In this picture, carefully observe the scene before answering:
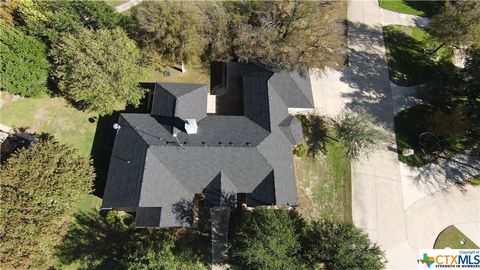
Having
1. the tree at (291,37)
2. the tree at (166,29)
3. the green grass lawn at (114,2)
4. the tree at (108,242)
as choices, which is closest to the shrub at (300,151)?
the tree at (291,37)

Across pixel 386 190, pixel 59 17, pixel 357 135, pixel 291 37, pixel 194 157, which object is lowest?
pixel 386 190

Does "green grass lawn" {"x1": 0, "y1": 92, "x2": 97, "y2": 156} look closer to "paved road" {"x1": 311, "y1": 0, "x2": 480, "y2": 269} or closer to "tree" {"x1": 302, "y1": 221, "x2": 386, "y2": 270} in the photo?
"tree" {"x1": 302, "y1": 221, "x2": 386, "y2": 270}

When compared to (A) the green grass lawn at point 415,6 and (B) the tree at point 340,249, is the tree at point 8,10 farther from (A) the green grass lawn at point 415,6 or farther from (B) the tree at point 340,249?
(A) the green grass lawn at point 415,6

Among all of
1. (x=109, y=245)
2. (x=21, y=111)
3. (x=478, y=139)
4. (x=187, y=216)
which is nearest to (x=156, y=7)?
(x=21, y=111)

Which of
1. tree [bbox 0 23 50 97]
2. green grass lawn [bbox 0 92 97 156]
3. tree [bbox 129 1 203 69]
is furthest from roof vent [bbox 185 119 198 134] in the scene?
tree [bbox 0 23 50 97]

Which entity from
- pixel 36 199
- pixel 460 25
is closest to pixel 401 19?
pixel 460 25

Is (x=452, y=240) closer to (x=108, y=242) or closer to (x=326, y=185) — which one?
(x=326, y=185)
